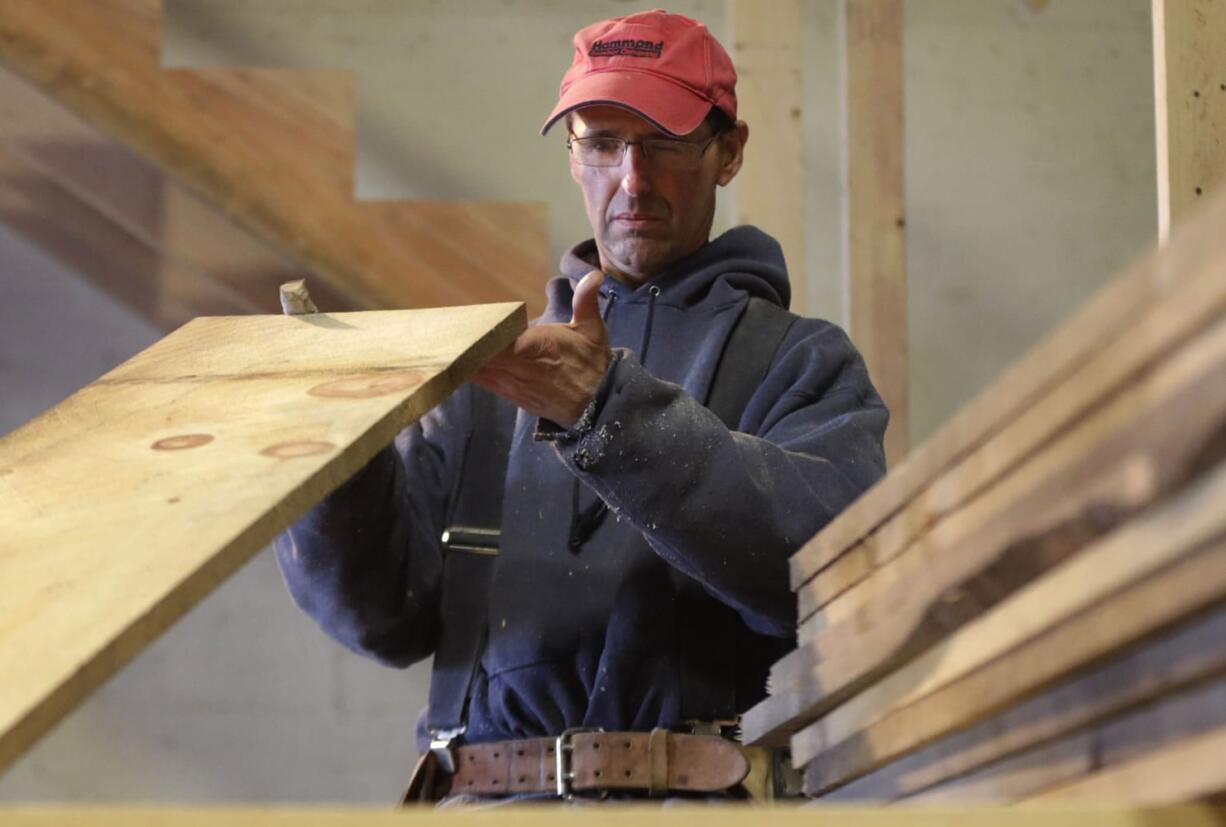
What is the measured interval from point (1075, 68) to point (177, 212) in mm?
2239

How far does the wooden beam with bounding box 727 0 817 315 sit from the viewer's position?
10.9 ft

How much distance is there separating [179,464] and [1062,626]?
0.74 m

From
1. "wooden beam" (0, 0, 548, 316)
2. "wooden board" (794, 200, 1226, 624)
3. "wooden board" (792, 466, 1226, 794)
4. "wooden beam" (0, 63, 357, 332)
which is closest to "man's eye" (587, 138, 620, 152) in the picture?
"wooden board" (794, 200, 1226, 624)

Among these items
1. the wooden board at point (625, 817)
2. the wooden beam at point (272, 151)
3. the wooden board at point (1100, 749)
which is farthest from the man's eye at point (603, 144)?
the wooden board at point (625, 817)

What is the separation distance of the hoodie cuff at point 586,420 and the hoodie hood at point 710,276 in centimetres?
44

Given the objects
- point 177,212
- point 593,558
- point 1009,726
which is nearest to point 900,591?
point 1009,726

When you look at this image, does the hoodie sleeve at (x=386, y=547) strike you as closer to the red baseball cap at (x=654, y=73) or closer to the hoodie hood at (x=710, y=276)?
the hoodie hood at (x=710, y=276)

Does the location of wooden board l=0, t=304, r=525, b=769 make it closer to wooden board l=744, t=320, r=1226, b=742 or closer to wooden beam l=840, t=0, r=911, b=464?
wooden board l=744, t=320, r=1226, b=742

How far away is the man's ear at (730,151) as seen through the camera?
2.43m

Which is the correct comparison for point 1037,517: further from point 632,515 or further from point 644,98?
point 644,98

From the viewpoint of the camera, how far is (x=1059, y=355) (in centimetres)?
95

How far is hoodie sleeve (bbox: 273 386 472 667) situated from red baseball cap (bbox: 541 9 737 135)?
1.35 feet

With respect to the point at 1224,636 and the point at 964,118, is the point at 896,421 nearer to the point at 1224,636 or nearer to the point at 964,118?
the point at 964,118

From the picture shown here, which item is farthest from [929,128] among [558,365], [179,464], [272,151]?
[179,464]
